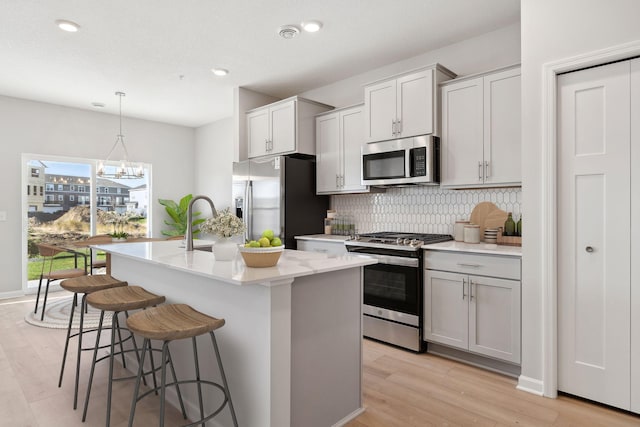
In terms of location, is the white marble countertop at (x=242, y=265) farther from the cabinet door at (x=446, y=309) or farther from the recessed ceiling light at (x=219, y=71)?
the recessed ceiling light at (x=219, y=71)

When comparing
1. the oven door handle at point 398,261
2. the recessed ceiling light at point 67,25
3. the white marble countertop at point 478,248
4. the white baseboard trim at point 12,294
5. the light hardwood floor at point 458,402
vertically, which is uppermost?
the recessed ceiling light at point 67,25

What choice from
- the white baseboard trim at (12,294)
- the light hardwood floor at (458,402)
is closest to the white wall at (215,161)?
the white baseboard trim at (12,294)

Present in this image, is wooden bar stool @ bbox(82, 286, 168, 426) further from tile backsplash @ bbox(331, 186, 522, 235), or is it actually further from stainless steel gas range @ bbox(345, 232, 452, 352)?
tile backsplash @ bbox(331, 186, 522, 235)

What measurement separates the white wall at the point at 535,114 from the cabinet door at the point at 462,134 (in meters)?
0.60

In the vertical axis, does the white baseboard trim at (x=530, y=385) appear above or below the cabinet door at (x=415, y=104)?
below

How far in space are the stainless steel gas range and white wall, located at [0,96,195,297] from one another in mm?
4456

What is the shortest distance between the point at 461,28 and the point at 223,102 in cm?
338

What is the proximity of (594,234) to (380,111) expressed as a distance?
205 centimetres

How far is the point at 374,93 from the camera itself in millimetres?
3707

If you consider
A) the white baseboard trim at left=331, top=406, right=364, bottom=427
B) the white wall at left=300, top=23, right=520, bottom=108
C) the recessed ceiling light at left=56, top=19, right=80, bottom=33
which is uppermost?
the recessed ceiling light at left=56, top=19, right=80, bottom=33

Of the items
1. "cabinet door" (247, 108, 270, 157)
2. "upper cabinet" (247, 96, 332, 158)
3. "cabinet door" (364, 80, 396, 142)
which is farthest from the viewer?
"cabinet door" (247, 108, 270, 157)

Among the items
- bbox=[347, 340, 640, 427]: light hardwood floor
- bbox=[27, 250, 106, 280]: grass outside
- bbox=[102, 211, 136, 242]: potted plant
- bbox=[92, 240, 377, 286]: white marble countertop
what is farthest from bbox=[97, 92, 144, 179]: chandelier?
bbox=[347, 340, 640, 427]: light hardwood floor

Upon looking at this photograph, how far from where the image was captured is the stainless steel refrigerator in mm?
4180

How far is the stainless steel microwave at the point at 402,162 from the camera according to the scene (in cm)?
331
